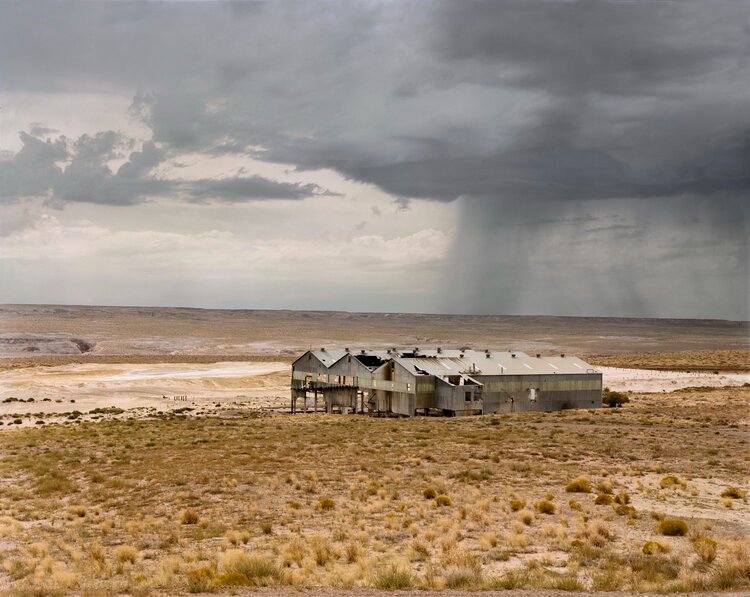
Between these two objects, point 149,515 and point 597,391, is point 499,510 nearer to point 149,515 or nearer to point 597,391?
point 149,515

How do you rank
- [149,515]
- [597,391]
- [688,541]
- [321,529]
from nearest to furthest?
[688,541]
[321,529]
[149,515]
[597,391]

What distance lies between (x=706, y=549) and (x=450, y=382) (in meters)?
42.3

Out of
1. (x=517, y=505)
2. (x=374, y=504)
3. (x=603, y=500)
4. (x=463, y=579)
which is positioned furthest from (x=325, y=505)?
(x=463, y=579)

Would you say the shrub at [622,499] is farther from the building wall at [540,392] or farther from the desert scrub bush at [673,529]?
the building wall at [540,392]

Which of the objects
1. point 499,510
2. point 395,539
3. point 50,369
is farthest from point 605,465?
point 50,369

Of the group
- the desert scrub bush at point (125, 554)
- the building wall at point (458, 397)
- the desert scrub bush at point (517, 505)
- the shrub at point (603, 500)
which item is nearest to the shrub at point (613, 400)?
the building wall at point (458, 397)

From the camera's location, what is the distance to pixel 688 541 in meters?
22.8

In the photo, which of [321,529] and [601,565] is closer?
[601,565]

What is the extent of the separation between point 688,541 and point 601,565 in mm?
4795

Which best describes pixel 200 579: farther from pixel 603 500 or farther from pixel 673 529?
pixel 603 500

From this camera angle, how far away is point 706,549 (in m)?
20.1

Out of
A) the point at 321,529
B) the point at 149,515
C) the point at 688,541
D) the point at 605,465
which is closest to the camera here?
the point at 688,541

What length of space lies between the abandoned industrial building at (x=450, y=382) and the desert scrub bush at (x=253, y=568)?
139ft

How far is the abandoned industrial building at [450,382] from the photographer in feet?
204
